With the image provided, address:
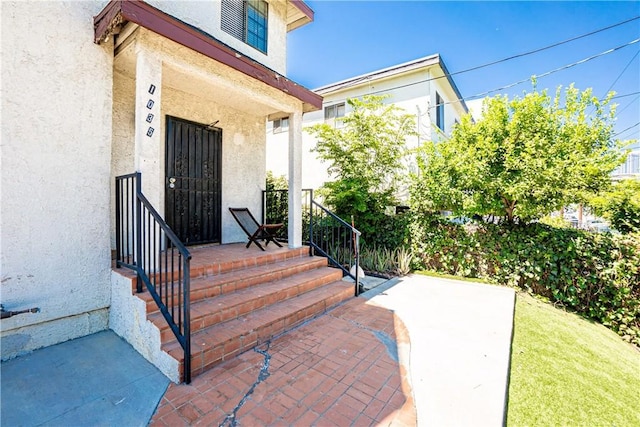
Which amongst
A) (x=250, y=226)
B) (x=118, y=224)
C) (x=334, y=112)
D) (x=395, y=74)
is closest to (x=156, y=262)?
(x=118, y=224)

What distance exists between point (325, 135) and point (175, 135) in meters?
3.70

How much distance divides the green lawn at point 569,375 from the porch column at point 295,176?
3.88 m

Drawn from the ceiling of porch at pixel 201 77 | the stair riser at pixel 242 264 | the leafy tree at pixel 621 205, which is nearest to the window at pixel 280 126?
the ceiling of porch at pixel 201 77

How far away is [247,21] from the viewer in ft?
18.7

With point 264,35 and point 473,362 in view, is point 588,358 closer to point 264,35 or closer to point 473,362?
point 473,362

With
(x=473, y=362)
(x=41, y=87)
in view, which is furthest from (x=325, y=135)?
(x=473, y=362)

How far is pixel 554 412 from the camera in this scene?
96.7 inches

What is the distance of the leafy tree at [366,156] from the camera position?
24.6ft

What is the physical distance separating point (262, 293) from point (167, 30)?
344cm

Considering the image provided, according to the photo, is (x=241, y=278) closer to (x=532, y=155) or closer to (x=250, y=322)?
(x=250, y=322)

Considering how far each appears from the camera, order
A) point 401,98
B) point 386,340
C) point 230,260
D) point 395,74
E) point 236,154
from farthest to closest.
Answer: point 401,98, point 395,74, point 236,154, point 230,260, point 386,340

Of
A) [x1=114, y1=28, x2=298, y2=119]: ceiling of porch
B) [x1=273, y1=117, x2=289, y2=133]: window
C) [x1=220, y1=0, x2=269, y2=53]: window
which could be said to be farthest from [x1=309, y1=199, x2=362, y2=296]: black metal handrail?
[x1=273, y1=117, x2=289, y2=133]: window

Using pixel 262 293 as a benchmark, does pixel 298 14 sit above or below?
above

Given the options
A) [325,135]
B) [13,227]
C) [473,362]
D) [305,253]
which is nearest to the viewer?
[13,227]
